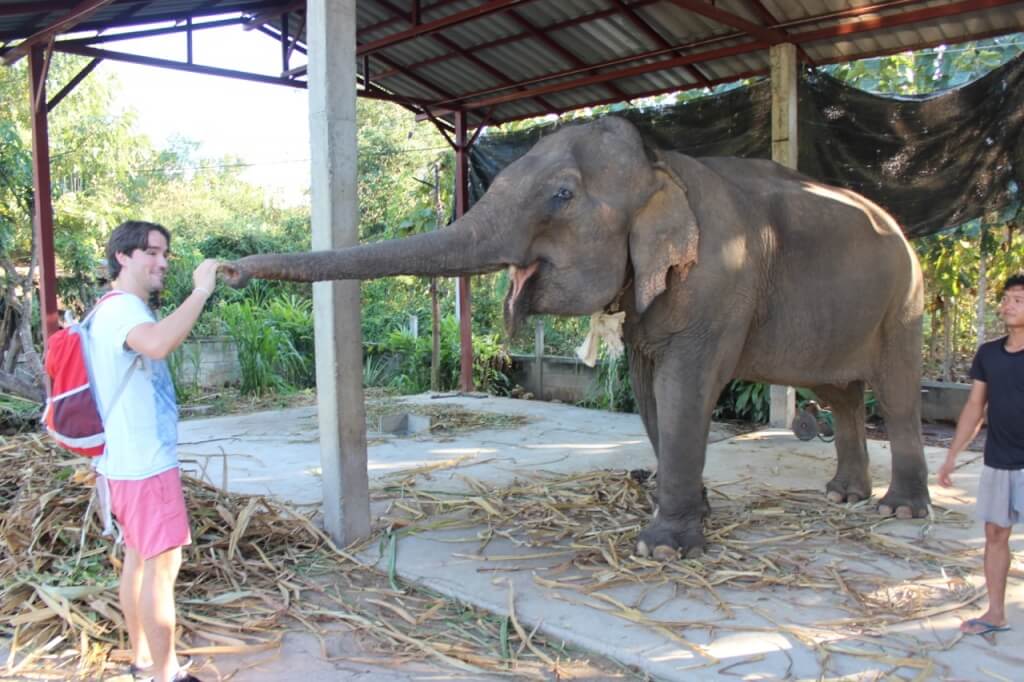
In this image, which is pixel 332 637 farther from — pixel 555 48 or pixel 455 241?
pixel 555 48

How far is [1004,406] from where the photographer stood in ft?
9.94

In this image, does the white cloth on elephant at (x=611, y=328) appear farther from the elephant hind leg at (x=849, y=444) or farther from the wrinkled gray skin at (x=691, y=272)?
the elephant hind leg at (x=849, y=444)

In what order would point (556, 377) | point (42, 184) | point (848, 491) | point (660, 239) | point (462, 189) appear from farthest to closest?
1. point (556, 377)
2. point (462, 189)
3. point (42, 184)
4. point (848, 491)
5. point (660, 239)

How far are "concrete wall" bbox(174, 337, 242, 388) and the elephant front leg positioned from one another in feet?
29.5

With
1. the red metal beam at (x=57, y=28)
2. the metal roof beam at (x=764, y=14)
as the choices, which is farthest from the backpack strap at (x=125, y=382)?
the metal roof beam at (x=764, y=14)

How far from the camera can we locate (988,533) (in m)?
3.08

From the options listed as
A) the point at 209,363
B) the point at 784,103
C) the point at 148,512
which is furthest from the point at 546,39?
the point at 209,363

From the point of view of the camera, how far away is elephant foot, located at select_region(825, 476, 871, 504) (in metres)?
4.93

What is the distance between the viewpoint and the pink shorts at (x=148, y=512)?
2.58 metres

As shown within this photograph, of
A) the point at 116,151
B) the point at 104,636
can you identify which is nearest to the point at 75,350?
the point at 104,636

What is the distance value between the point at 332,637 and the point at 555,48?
21.7 ft

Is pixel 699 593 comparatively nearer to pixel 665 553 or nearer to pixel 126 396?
pixel 665 553

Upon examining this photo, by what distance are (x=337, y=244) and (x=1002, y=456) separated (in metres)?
3.02

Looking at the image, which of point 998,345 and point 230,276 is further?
point 998,345
